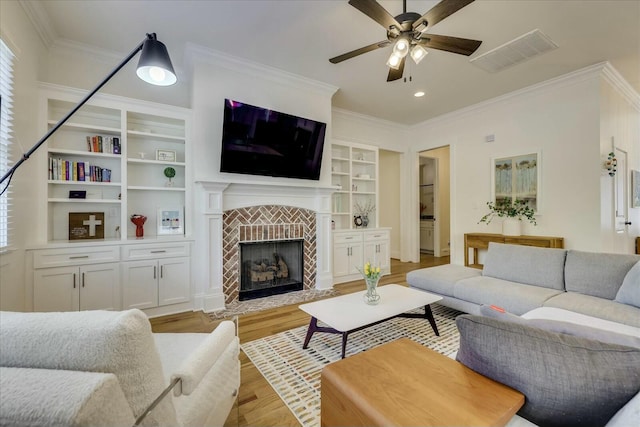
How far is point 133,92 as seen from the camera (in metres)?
3.34

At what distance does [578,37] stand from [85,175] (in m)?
5.57

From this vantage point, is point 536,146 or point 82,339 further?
point 536,146

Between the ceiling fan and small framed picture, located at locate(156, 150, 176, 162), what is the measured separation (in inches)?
98.6

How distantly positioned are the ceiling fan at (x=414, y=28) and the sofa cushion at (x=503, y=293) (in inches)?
84.5

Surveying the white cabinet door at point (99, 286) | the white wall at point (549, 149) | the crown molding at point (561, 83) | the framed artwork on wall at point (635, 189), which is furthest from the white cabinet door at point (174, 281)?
the framed artwork on wall at point (635, 189)

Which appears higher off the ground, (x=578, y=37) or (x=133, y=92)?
(x=578, y=37)

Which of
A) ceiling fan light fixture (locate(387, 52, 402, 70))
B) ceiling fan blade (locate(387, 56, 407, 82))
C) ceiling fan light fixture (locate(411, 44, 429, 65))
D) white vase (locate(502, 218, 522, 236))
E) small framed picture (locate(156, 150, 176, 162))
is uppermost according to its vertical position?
ceiling fan blade (locate(387, 56, 407, 82))

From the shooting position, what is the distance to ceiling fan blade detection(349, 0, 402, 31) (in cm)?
182

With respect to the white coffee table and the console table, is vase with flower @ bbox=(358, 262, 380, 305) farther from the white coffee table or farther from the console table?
the console table

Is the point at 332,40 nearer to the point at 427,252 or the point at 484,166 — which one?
the point at 484,166

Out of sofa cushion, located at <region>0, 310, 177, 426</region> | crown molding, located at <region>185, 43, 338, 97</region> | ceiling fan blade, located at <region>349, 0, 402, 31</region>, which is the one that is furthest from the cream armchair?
crown molding, located at <region>185, 43, 338, 97</region>

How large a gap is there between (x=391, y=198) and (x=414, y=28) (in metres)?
4.55

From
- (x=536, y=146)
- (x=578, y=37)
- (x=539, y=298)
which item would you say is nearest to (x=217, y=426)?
(x=539, y=298)

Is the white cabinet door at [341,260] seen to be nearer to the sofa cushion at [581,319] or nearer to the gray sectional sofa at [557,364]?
the sofa cushion at [581,319]
